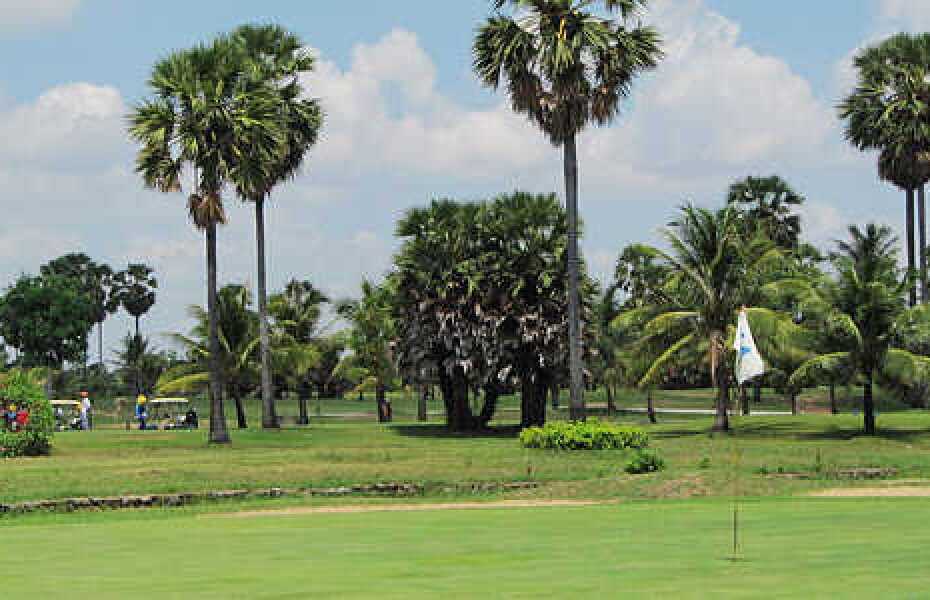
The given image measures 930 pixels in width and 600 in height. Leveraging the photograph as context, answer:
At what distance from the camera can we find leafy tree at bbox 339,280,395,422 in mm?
72062

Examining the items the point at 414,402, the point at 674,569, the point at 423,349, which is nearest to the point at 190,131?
the point at 423,349

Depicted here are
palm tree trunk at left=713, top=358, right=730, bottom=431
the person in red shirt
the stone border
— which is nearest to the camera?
the stone border

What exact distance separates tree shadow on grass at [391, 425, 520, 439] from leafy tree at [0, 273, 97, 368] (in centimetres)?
6348

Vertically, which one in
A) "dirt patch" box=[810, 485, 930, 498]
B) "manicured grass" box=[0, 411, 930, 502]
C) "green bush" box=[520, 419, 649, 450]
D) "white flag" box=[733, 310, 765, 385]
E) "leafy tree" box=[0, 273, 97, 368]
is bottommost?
"dirt patch" box=[810, 485, 930, 498]

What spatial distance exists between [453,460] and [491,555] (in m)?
20.9

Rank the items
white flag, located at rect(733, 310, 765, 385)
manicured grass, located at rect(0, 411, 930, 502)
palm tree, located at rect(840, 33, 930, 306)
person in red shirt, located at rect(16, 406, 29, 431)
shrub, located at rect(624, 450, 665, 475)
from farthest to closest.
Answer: palm tree, located at rect(840, 33, 930, 306), person in red shirt, located at rect(16, 406, 29, 431), shrub, located at rect(624, 450, 665, 475), manicured grass, located at rect(0, 411, 930, 502), white flag, located at rect(733, 310, 765, 385)

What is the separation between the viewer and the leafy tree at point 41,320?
11112 centimetres

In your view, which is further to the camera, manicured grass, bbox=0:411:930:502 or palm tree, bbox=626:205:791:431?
palm tree, bbox=626:205:791:431

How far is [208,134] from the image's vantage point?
4525cm

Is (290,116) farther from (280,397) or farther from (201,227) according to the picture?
(280,397)

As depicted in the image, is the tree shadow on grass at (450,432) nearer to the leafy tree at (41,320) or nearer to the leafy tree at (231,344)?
the leafy tree at (231,344)

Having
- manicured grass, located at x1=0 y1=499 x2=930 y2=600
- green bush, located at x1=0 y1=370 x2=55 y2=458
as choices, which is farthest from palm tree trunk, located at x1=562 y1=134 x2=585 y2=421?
manicured grass, located at x1=0 y1=499 x2=930 y2=600

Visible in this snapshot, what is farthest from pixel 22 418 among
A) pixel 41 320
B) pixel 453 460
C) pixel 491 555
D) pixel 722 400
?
pixel 41 320

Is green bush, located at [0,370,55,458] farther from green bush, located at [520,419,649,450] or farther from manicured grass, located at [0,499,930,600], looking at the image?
manicured grass, located at [0,499,930,600]
